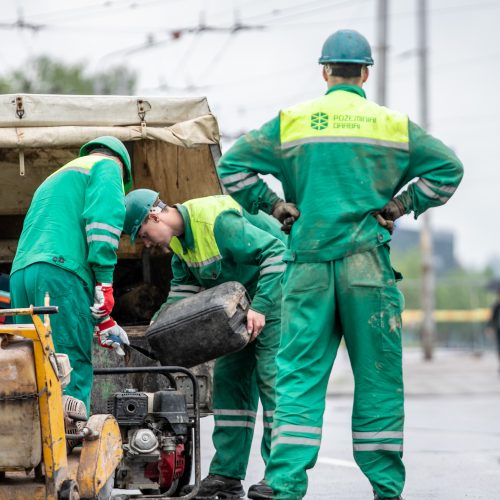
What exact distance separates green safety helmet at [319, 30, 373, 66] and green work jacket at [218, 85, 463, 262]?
0.52ft

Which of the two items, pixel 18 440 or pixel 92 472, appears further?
pixel 92 472

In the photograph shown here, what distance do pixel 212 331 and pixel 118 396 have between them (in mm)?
593

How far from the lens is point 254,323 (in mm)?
7484

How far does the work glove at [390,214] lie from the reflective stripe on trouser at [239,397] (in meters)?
1.57

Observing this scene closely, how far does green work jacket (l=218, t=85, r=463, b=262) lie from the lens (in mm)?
6371

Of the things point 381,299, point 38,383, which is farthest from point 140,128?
point 38,383

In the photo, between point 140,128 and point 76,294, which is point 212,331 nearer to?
point 76,294

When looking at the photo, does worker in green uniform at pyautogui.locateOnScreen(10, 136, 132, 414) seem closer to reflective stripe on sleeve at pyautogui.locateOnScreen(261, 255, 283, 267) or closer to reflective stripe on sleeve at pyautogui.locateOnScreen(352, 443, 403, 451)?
reflective stripe on sleeve at pyautogui.locateOnScreen(261, 255, 283, 267)

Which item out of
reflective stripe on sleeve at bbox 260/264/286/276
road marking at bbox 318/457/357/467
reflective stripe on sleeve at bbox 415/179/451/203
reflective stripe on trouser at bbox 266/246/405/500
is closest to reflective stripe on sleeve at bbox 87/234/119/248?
reflective stripe on trouser at bbox 266/246/405/500

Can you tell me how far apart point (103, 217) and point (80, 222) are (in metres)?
0.19

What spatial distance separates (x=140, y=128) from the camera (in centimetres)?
823

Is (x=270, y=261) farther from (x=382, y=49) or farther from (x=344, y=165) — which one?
(x=382, y=49)

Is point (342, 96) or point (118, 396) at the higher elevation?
point (342, 96)

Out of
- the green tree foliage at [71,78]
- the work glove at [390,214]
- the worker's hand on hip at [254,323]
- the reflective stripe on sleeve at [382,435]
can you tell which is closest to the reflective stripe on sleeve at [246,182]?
the work glove at [390,214]
